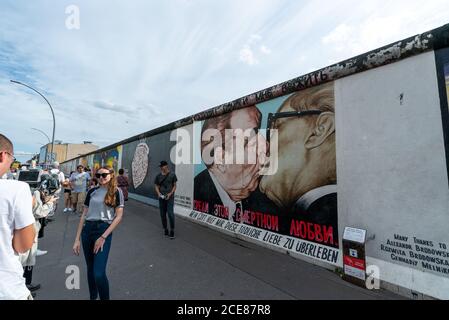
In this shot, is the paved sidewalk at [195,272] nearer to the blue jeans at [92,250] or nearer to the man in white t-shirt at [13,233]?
the blue jeans at [92,250]

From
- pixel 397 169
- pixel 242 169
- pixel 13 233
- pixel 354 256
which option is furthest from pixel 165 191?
pixel 397 169

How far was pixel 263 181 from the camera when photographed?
6016 millimetres

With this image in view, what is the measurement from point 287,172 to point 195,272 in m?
2.76

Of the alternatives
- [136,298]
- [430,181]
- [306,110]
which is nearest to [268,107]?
[306,110]

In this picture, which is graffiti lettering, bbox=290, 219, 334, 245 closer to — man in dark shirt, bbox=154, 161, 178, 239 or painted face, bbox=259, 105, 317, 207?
painted face, bbox=259, 105, 317, 207

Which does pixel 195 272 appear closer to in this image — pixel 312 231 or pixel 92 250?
pixel 92 250

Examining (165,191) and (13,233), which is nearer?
(13,233)

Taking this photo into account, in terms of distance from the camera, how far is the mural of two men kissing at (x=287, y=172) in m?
4.60

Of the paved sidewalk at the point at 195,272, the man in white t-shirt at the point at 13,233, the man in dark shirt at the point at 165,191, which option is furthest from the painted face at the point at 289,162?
the man in white t-shirt at the point at 13,233

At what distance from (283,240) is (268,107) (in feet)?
10.0

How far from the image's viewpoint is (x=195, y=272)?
4070 mm

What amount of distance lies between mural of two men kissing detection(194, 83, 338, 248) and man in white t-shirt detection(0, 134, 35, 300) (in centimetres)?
421

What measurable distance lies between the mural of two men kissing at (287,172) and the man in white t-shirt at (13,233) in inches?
166

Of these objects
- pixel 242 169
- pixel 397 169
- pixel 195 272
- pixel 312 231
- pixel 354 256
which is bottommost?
pixel 195 272
